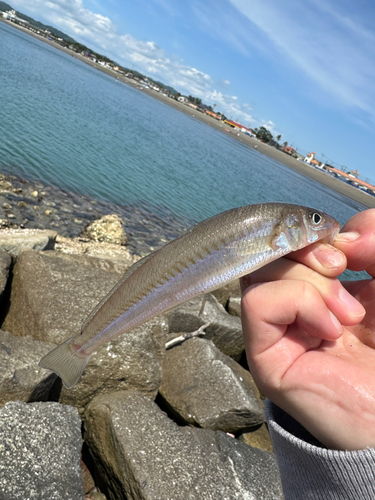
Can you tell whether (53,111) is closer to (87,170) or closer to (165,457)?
(87,170)

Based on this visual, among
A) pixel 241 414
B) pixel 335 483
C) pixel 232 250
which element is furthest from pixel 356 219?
pixel 241 414

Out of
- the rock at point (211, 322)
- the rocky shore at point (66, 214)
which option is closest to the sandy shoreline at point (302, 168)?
the rocky shore at point (66, 214)

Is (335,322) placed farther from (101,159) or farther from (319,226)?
(101,159)

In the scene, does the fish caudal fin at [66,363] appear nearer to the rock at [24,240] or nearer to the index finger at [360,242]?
the index finger at [360,242]

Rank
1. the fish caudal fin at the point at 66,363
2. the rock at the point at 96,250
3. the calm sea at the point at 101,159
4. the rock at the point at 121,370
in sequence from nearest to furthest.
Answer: the fish caudal fin at the point at 66,363 → the rock at the point at 121,370 → the rock at the point at 96,250 → the calm sea at the point at 101,159

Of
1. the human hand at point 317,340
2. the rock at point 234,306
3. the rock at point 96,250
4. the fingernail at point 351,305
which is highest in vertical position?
the fingernail at point 351,305

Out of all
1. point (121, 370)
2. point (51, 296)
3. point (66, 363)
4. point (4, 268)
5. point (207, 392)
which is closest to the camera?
point (66, 363)

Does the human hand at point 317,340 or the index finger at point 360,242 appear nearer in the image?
the human hand at point 317,340

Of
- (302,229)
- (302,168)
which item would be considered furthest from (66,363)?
(302,168)
